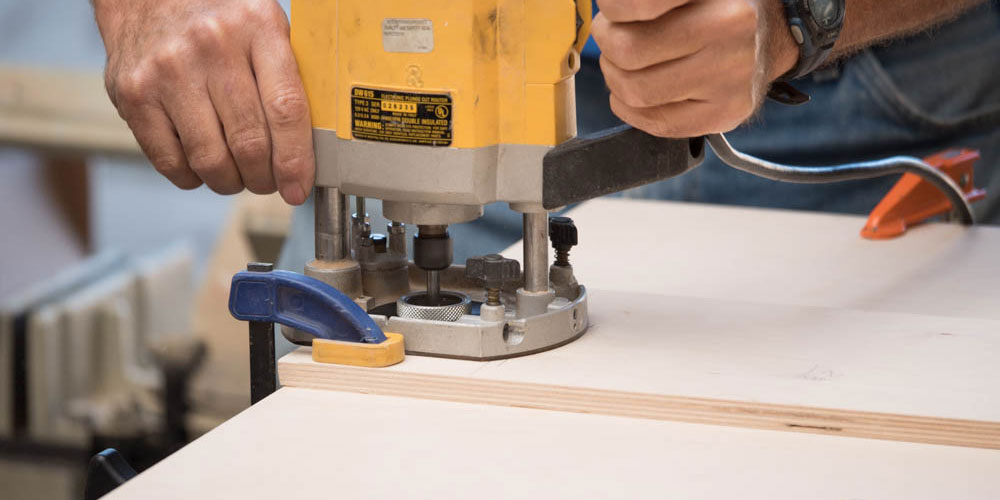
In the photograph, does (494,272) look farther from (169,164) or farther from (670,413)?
(169,164)

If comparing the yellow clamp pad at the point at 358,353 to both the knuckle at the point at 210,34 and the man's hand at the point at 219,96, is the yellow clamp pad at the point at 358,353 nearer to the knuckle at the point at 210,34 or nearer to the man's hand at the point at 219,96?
the man's hand at the point at 219,96

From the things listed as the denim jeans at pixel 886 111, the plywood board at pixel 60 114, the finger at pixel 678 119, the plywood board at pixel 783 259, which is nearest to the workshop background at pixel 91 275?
the plywood board at pixel 60 114

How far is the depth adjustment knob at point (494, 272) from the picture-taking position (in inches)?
41.4

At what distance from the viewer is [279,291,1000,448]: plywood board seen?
93 centimetres

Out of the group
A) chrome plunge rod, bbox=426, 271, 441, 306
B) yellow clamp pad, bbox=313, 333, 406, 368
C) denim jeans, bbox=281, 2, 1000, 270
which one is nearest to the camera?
→ yellow clamp pad, bbox=313, 333, 406, 368

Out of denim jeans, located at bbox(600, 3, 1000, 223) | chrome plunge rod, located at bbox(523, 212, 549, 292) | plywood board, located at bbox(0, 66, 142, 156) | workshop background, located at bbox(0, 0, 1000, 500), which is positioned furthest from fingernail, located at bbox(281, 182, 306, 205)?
plywood board, located at bbox(0, 66, 142, 156)

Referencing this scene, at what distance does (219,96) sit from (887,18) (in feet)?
2.91

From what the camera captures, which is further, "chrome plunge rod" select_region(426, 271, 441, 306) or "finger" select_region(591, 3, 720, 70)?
"chrome plunge rod" select_region(426, 271, 441, 306)

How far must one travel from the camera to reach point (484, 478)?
83cm

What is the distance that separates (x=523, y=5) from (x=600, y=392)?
36 cm

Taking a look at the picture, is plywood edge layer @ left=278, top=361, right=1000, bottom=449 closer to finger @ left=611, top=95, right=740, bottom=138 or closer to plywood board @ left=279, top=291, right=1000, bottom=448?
plywood board @ left=279, top=291, right=1000, bottom=448

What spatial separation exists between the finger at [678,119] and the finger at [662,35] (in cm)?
5

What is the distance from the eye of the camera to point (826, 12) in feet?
3.55

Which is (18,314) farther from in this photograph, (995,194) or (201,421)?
(995,194)
